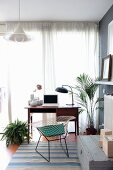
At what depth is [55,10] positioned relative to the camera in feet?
13.6

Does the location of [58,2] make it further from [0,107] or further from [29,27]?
[0,107]

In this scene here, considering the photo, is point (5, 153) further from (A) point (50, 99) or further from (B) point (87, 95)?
(B) point (87, 95)

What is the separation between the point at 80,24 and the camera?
4891 mm

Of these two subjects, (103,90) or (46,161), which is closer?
(46,161)

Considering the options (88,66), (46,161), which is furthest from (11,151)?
(88,66)

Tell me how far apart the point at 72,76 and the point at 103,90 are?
79 centimetres

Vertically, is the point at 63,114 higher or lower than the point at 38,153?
higher

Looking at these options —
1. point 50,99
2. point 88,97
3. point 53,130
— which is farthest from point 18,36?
point 88,97

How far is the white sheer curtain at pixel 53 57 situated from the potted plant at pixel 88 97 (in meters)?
0.26


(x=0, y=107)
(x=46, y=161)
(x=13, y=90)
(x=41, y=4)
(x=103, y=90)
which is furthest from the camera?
(x=0, y=107)

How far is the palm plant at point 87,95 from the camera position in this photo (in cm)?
450

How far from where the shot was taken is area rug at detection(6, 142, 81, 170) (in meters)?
3.01

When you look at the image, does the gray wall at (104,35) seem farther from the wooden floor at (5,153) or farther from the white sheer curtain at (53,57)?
the wooden floor at (5,153)

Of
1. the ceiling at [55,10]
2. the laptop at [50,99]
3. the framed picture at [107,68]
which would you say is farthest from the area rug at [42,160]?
the ceiling at [55,10]
